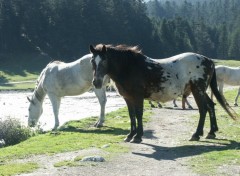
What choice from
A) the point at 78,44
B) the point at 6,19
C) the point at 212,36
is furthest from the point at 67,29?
the point at 212,36

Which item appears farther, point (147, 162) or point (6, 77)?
point (6, 77)

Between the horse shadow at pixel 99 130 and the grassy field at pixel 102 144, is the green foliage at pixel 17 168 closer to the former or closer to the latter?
the grassy field at pixel 102 144

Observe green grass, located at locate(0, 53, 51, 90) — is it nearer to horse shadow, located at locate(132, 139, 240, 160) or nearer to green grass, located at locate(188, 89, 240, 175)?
green grass, located at locate(188, 89, 240, 175)

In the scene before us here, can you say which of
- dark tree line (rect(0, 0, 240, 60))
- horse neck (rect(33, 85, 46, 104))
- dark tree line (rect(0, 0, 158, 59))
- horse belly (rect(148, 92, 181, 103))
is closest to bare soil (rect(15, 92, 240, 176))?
horse belly (rect(148, 92, 181, 103))

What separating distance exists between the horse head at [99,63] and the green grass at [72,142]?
193 centimetres

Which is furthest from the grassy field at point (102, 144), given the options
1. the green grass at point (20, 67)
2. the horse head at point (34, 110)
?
the green grass at point (20, 67)

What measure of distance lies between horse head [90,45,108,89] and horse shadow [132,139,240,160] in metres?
2.44

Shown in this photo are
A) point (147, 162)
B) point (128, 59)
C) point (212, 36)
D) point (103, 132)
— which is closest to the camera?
point (147, 162)

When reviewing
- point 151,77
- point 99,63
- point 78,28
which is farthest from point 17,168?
point 78,28

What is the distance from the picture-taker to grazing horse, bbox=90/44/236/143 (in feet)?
45.7

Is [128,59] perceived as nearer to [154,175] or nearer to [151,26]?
[154,175]

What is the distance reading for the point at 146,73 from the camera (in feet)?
46.2

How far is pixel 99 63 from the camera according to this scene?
13.4 metres

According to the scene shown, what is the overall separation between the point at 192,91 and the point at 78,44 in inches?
3930
